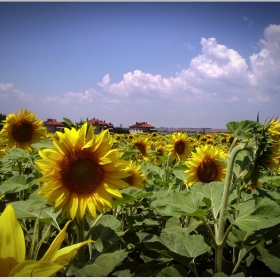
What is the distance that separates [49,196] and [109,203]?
0.33 meters

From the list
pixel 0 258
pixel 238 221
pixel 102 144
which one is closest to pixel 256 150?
pixel 238 221

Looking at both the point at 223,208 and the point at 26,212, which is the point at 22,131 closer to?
the point at 26,212

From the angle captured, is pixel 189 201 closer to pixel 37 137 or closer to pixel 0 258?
pixel 0 258

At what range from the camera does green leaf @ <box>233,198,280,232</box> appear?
1.30 metres

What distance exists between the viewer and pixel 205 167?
101 inches

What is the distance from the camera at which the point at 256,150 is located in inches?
59.4

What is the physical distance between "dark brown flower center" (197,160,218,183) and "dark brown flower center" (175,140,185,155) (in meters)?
1.83

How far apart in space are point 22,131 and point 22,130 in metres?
0.01

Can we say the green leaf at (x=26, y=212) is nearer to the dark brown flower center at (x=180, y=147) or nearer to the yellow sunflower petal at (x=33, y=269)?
the yellow sunflower petal at (x=33, y=269)

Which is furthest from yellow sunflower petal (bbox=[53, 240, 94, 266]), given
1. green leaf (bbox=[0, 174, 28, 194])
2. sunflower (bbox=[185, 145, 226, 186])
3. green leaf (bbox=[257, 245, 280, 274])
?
sunflower (bbox=[185, 145, 226, 186])

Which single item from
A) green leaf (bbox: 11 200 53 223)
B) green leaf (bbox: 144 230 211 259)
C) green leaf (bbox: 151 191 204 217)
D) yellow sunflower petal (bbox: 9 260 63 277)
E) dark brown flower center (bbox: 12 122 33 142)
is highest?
dark brown flower center (bbox: 12 122 33 142)

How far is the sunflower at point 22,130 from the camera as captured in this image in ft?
11.0

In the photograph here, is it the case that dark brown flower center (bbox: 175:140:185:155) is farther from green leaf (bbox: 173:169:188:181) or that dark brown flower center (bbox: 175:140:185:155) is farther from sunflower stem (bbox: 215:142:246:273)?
sunflower stem (bbox: 215:142:246:273)

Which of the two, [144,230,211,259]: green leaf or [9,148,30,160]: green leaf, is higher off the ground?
[9,148,30,160]: green leaf
